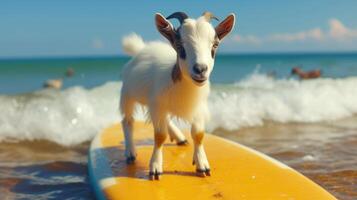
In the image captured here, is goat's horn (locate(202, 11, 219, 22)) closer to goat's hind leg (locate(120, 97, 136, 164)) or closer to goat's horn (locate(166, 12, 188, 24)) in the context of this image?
goat's horn (locate(166, 12, 188, 24))

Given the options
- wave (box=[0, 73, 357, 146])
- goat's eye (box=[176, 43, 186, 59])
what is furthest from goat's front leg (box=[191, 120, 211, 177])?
wave (box=[0, 73, 357, 146])

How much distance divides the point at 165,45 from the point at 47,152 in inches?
118

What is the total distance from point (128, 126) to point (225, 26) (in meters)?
1.47

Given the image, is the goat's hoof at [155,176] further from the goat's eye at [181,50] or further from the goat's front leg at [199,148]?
the goat's eye at [181,50]

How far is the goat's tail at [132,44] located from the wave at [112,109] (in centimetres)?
291

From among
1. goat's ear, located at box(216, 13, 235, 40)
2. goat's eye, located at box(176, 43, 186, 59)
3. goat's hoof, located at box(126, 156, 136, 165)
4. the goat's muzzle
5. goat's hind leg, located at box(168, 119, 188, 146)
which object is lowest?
goat's hoof, located at box(126, 156, 136, 165)

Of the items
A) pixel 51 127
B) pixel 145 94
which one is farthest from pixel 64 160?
pixel 145 94

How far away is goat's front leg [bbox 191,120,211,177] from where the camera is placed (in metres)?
3.71

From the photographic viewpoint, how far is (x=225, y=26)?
3.31m

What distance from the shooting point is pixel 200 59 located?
120 inches

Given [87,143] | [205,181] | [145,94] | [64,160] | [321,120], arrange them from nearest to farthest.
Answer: [205,181] → [145,94] → [64,160] → [87,143] → [321,120]

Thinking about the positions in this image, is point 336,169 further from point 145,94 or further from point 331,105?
point 331,105

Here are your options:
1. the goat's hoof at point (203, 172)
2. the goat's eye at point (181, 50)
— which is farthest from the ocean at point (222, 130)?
the goat's eye at point (181, 50)

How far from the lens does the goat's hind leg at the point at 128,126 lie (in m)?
4.27
